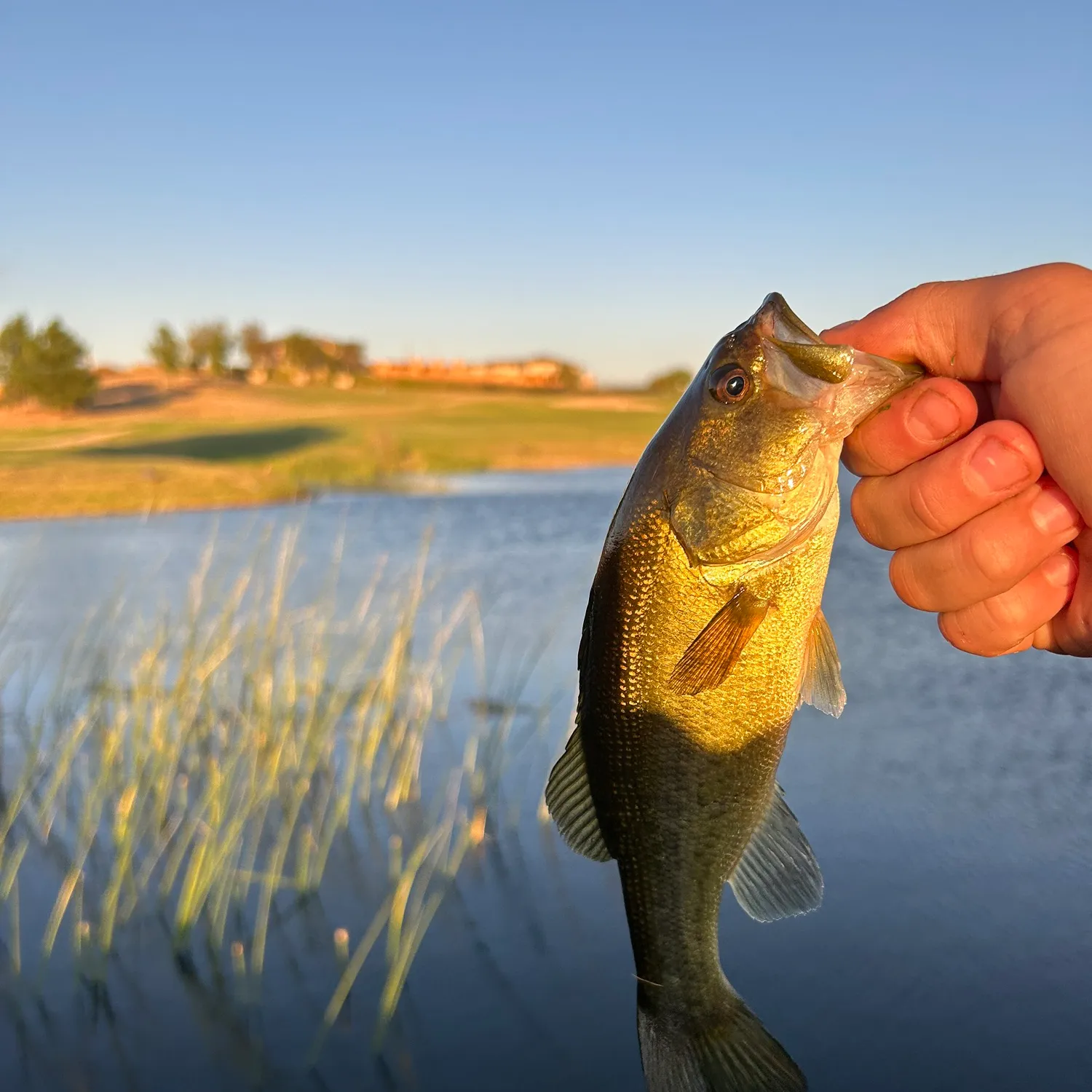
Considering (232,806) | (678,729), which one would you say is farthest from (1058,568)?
(232,806)

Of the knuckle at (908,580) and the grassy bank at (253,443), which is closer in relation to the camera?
the knuckle at (908,580)

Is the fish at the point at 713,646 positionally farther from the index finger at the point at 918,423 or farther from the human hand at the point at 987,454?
the human hand at the point at 987,454

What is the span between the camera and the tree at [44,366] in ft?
109

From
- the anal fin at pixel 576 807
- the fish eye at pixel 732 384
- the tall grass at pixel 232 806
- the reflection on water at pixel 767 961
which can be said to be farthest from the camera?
the tall grass at pixel 232 806

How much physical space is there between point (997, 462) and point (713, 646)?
905mm

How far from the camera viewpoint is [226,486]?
29141mm

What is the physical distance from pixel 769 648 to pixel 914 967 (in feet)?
15.4

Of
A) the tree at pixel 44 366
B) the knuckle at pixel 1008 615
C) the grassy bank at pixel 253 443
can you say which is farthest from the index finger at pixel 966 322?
the tree at pixel 44 366

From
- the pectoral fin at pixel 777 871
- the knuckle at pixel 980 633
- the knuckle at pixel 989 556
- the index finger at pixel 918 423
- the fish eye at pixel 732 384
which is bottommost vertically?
the pectoral fin at pixel 777 871

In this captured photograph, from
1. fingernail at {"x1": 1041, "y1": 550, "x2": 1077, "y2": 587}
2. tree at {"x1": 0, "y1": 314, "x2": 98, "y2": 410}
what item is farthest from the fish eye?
tree at {"x1": 0, "y1": 314, "x2": 98, "y2": 410}

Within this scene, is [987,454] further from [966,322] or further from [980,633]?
[980,633]

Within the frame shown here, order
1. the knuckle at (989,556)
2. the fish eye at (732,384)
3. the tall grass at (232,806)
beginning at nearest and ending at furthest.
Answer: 1. the fish eye at (732,384)
2. the knuckle at (989,556)
3. the tall grass at (232,806)

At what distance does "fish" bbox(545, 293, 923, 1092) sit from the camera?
2154 millimetres

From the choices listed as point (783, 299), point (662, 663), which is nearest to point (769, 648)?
point (662, 663)
